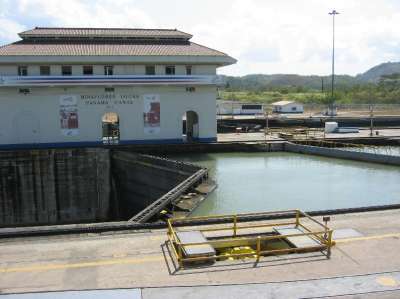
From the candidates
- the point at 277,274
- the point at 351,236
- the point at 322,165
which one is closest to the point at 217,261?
the point at 277,274

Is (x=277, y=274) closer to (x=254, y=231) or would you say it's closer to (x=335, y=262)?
(x=335, y=262)

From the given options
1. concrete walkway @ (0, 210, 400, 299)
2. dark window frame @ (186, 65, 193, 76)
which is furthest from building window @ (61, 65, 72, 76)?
concrete walkway @ (0, 210, 400, 299)

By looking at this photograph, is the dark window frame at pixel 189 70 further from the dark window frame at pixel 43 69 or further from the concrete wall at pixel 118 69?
the dark window frame at pixel 43 69

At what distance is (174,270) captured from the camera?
31.8ft

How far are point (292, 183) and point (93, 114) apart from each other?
49.0 ft

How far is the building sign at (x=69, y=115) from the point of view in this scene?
3002 centimetres

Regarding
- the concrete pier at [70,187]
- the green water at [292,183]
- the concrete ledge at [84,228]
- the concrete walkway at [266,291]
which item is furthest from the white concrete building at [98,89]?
the concrete walkway at [266,291]

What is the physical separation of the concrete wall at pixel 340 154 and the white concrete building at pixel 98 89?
594cm

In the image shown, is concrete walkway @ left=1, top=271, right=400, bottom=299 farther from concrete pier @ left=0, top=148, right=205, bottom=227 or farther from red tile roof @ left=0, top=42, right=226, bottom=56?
red tile roof @ left=0, top=42, right=226, bottom=56

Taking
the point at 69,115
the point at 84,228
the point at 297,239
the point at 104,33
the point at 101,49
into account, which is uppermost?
the point at 104,33

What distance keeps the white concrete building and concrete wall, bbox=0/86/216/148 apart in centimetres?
6

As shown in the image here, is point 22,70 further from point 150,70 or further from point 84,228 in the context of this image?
point 84,228

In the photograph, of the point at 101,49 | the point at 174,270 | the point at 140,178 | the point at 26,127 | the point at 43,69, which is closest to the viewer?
the point at 174,270

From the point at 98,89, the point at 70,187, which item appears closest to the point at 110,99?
the point at 98,89
